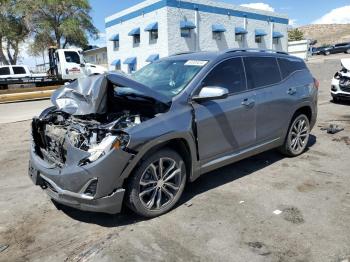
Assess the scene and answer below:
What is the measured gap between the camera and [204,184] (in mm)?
4938

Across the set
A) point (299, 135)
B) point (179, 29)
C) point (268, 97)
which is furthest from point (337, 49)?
point (268, 97)

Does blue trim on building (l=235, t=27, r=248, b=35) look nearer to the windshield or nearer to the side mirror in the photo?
the windshield

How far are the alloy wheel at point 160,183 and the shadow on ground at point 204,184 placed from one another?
0.25 metres

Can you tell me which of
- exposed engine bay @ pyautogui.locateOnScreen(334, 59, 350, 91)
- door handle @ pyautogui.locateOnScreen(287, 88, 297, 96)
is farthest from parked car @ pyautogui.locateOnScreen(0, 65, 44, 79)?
door handle @ pyautogui.locateOnScreen(287, 88, 297, 96)

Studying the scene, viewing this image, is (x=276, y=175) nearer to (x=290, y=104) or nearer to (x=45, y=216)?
(x=290, y=104)

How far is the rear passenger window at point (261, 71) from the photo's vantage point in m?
5.01

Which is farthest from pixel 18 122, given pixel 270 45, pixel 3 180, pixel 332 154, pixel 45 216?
pixel 270 45

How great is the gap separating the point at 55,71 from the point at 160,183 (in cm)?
2004

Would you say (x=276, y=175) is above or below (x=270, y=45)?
below

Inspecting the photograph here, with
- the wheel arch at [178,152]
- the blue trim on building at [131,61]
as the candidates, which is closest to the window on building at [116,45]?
the blue trim on building at [131,61]

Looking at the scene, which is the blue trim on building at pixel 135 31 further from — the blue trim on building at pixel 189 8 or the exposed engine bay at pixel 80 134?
the exposed engine bay at pixel 80 134

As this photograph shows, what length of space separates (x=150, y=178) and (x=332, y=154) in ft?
12.5

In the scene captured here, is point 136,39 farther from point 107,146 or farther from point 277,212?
point 107,146

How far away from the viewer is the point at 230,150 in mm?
4668
